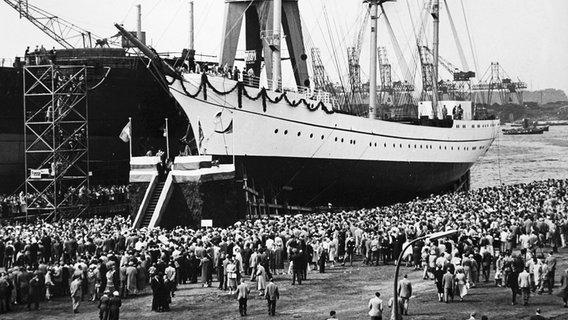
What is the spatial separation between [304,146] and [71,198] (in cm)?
1180

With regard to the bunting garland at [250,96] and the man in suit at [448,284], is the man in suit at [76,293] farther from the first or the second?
the bunting garland at [250,96]

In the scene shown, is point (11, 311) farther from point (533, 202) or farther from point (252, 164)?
point (533, 202)

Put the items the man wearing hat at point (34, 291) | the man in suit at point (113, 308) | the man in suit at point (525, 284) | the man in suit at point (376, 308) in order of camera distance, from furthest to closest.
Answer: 1. the man wearing hat at point (34, 291)
2. the man in suit at point (525, 284)
3. the man in suit at point (113, 308)
4. the man in suit at point (376, 308)

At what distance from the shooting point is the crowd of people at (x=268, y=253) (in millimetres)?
21578

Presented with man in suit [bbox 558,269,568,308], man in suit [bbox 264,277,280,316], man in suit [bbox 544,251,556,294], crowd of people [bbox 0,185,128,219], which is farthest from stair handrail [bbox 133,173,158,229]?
man in suit [bbox 558,269,568,308]

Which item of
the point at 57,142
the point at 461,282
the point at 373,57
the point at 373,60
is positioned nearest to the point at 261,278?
the point at 461,282

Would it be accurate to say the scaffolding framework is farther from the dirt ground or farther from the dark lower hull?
the dirt ground

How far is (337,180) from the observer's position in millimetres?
45281

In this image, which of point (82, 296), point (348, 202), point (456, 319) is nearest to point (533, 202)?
point (348, 202)

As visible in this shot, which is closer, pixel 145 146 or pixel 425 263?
pixel 425 263

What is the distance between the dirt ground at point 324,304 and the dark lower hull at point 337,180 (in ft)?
53.1

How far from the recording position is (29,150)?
43.6m

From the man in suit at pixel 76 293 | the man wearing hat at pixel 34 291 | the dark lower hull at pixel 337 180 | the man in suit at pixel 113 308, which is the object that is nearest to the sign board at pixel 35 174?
the dark lower hull at pixel 337 180

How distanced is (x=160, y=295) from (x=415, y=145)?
1318 inches
